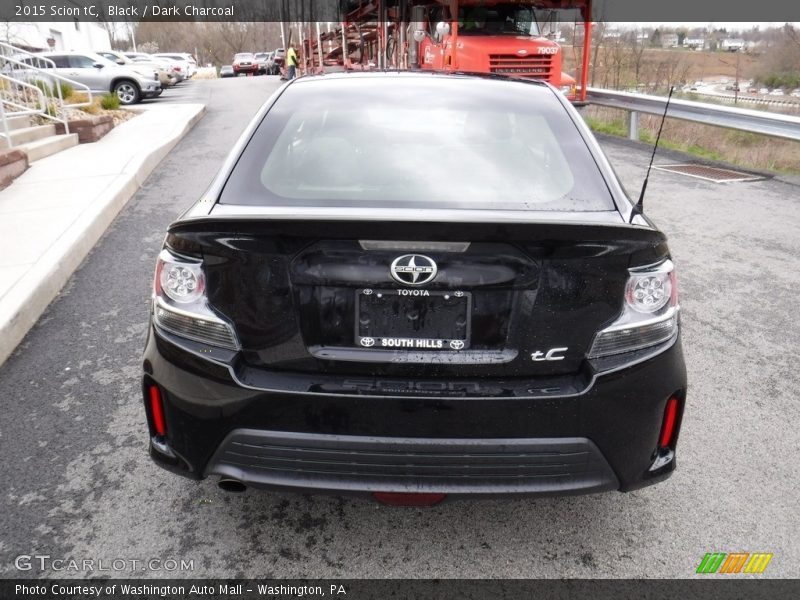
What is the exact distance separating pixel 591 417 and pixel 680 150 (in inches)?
465

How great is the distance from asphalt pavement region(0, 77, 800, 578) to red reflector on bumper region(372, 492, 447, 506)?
1.14 ft

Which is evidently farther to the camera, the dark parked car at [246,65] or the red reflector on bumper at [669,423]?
the dark parked car at [246,65]

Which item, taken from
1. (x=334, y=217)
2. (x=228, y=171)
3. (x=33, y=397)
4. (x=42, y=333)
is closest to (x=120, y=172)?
Result: (x=42, y=333)

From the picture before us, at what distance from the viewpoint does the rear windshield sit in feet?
7.99

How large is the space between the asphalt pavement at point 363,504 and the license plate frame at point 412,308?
0.76 m

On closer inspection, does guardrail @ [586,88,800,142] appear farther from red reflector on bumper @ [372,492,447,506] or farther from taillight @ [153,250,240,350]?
taillight @ [153,250,240,350]

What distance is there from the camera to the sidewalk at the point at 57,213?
181 inches

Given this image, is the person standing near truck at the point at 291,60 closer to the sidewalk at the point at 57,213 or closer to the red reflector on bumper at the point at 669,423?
the sidewalk at the point at 57,213

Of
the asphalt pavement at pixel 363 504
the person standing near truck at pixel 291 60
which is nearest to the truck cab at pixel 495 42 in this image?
the asphalt pavement at pixel 363 504

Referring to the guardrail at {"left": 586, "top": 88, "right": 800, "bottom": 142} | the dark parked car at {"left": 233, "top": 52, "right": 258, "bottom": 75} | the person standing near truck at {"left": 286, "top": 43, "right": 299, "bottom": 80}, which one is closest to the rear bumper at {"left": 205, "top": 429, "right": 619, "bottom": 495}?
the guardrail at {"left": 586, "top": 88, "right": 800, "bottom": 142}

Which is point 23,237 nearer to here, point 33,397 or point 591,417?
point 33,397

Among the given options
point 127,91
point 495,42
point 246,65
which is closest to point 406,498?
point 495,42

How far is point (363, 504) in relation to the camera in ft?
9.05

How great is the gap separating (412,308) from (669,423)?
101 centimetres
